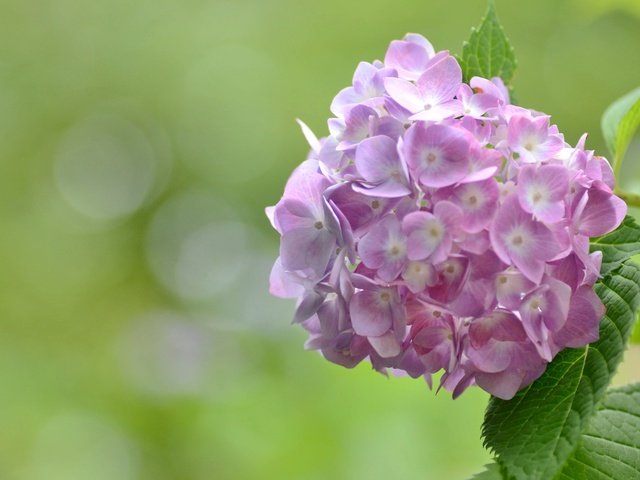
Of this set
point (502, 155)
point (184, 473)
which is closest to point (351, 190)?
point (502, 155)

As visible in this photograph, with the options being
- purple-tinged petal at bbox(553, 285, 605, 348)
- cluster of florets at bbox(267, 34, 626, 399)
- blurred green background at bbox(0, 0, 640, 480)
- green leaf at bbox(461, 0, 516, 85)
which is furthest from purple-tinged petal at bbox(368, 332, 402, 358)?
blurred green background at bbox(0, 0, 640, 480)

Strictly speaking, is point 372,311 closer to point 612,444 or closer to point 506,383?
point 506,383

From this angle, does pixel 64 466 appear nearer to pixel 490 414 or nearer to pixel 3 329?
pixel 3 329

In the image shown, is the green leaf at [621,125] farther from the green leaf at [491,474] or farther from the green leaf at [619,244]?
the green leaf at [491,474]

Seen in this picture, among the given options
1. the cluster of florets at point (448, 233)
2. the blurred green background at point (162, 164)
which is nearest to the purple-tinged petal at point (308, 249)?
the cluster of florets at point (448, 233)

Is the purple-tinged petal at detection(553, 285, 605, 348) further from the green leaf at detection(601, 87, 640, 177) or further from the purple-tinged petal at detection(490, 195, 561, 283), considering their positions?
the green leaf at detection(601, 87, 640, 177)
